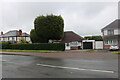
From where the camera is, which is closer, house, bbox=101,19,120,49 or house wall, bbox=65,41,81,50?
house, bbox=101,19,120,49

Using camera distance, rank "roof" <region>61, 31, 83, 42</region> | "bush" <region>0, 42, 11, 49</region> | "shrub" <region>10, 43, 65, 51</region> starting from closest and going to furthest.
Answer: "shrub" <region>10, 43, 65, 51</region>
"bush" <region>0, 42, 11, 49</region>
"roof" <region>61, 31, 83, 42</region>

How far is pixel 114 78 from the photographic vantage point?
5.69 metres

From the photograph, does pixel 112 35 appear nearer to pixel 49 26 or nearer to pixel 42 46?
pixel 49 26

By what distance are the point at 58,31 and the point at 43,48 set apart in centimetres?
521

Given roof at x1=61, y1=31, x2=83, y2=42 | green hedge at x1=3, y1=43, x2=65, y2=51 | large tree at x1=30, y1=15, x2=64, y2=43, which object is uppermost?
large tree at x1=30, y1=15, x2=64, y2=43

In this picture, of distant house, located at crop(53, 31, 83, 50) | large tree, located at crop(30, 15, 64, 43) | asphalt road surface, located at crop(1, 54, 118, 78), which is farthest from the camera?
distant house, located at crop(53, 31, 83, 50)

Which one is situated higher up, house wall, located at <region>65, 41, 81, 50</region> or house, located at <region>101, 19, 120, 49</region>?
house, located at <region>101, 19, 120, 49</region>

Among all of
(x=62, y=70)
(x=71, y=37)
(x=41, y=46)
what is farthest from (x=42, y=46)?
(x=62, y=70)

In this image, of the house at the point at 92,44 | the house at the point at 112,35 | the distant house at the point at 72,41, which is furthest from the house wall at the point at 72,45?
the house at the point at 112,35

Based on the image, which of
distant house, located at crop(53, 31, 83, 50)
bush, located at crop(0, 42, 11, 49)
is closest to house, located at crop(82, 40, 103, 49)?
distant house, located at crop(53, 31, 83, 50)

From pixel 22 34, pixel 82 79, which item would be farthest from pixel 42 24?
pixel 22 34

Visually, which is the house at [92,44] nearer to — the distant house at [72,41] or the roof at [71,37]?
the distant house at [72,41]

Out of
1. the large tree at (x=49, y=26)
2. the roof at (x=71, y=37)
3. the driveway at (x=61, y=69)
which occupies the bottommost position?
the driveway at (x=61, y=69)

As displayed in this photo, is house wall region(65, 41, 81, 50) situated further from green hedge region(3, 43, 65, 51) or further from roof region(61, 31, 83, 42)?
green hedge region(3, 43, 65, 51)
